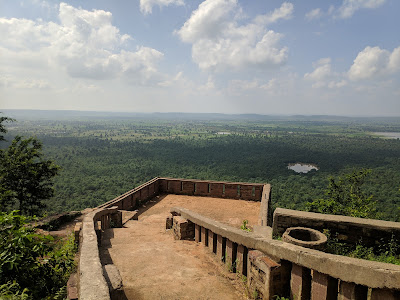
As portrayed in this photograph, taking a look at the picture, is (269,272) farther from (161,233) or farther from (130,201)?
(130,201)

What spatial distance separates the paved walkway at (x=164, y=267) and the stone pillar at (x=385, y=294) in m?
1.72

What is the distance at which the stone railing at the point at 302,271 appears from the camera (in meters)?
2.86

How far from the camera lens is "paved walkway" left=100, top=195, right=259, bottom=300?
381 centimetres

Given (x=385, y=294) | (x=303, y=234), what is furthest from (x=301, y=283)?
(x=303, y=234)

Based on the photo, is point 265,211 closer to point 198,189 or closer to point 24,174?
point 198,189

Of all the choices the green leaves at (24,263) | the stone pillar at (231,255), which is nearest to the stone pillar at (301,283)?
the stone pillar at (231,255)

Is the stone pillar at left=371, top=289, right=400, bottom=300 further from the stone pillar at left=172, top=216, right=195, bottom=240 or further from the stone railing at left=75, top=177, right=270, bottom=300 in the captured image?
the stone pillar at left=172, top=216, right=195, bottom=240

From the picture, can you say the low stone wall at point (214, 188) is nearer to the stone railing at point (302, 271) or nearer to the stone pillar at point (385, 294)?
the stone railing at point (302, 271)

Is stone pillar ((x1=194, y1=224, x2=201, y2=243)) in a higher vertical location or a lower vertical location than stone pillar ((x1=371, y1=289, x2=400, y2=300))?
lower

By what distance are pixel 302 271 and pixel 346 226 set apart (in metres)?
2.41

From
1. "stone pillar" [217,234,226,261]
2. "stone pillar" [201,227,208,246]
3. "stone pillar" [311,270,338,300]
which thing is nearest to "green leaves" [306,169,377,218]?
"stone pillar" [201,227,208,246]

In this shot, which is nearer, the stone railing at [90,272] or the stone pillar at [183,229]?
the stone railing at [90,272]

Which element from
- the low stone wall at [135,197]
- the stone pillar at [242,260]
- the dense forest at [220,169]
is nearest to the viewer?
the stone pillar at [242,260]

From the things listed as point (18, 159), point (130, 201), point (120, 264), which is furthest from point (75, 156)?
point (120, 264)
